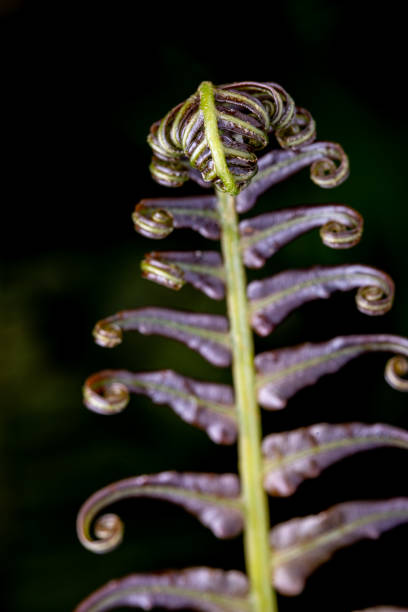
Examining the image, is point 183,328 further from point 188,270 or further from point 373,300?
point 373,300

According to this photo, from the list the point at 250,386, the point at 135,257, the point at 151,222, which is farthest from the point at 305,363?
the point at 135,257

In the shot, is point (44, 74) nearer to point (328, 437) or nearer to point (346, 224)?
point (346, 224)

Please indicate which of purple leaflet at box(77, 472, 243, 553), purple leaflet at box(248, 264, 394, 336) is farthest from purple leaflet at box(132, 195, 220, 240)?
purple leaflet at box(77, 472, 243, 553)

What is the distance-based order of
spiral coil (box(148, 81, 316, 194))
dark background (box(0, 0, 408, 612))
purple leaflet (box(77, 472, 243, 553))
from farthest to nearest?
1. dark background (box(0, 0, 408, 612))
2. purple leaflet (box(77, 472, 243, 553))
3. spiral coil (box(148, 81, 316, 194))

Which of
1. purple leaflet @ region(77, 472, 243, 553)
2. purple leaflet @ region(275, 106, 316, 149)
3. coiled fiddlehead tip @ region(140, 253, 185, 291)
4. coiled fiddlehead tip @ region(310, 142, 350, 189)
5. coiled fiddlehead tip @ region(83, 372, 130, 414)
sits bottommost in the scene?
purple leaflet @ region(77, 472, 243, 553)

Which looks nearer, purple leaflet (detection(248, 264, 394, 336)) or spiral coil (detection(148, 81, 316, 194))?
spiral coil (detection(148, 81, 316, 194))

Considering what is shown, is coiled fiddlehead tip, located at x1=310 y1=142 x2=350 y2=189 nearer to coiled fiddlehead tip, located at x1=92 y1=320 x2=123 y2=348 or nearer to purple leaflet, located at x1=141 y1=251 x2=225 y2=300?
purple leaflet, located at x1=141 y1=251 x2=225 y2=300

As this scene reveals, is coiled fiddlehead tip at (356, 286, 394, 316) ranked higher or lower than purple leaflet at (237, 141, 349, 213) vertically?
lower
